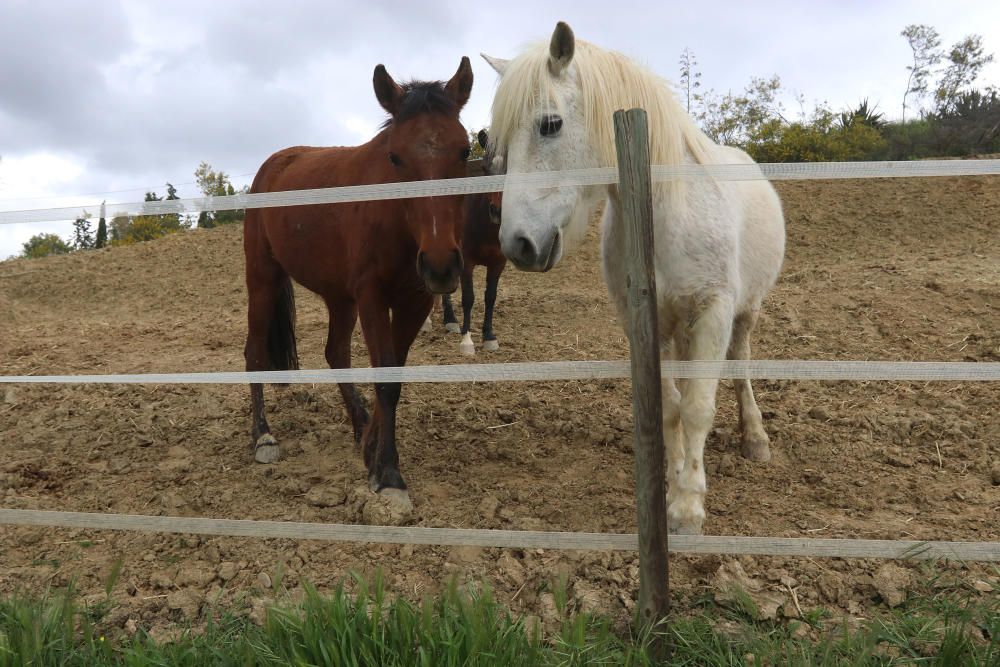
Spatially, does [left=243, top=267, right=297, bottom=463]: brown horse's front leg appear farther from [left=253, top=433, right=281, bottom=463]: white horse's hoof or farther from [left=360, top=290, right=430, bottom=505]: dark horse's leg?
[left=360, top=290, right=430, bottom=505]: dark horse's leg

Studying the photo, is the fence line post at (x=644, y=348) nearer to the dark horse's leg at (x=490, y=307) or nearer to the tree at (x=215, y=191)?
the dark horse's leg at (x=490, y=307)

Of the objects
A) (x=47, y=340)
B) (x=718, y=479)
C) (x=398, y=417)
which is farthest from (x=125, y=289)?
(x=718, y=479)

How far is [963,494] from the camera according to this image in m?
3.19

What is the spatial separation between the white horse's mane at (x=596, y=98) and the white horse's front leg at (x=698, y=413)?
675mm

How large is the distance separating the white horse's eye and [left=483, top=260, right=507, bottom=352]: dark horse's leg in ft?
14.0

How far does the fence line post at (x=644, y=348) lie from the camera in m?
1.98

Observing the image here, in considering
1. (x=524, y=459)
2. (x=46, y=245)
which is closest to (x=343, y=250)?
(x=524, y=459)

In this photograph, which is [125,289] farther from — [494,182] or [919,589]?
[919,589]

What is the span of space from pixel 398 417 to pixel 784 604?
3.03 metres

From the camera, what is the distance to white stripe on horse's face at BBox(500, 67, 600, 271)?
2350mm

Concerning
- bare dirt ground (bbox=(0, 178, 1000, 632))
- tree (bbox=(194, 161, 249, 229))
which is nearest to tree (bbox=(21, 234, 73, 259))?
tree (bbox=(194, 161, 249, 229))

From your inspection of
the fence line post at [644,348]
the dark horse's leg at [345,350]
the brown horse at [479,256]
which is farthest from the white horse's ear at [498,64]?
the brown horse at [479,256]

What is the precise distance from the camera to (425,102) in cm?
317

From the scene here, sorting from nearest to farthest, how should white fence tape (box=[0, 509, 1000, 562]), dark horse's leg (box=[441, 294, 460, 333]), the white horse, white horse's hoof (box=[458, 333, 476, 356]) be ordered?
1. white fence tape (box=[0, 509, 1000, 562])
2. the white horse
3. white horse's hoof (box=[458, 333, 476, 356])
4. dark horse's leg (box=[441, 294, 460, 333])
